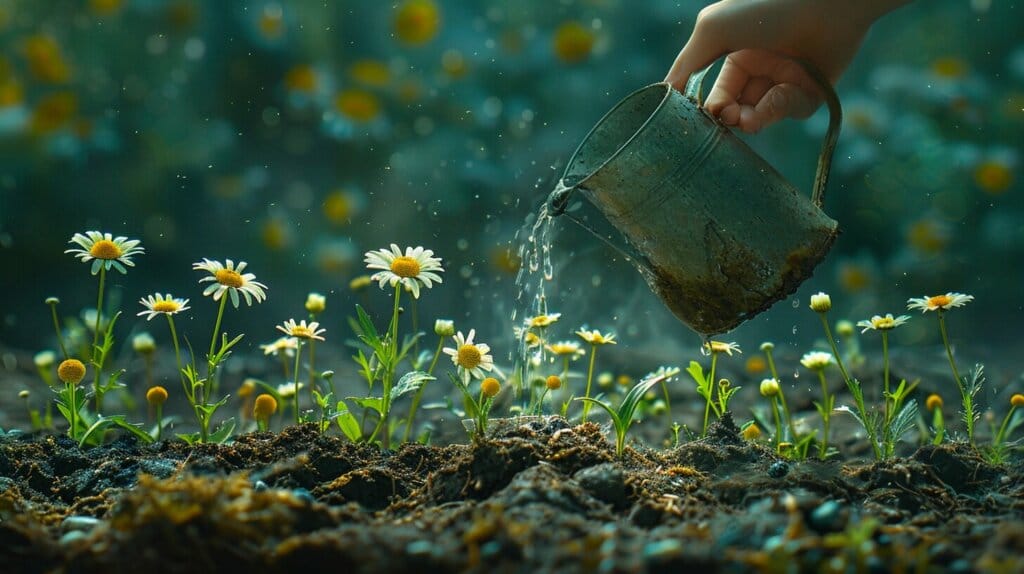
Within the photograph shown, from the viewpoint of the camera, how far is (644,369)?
10.8 ft

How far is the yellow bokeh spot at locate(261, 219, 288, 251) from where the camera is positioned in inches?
145

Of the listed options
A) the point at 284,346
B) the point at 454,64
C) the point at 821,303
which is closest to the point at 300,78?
the point at 454,64

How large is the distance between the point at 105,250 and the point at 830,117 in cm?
142

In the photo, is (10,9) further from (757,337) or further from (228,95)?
(757,337)

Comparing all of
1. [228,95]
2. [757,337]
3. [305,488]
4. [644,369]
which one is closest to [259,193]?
[228,95]

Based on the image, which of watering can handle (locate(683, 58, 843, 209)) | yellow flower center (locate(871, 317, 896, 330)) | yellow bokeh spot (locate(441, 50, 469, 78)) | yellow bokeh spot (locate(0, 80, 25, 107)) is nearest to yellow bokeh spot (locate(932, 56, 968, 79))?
yellow bokeh spot (locate(441, 50, 469, 78))

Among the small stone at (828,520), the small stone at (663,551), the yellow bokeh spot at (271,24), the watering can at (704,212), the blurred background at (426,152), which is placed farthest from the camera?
the yellow bokeh spot at (271,24)

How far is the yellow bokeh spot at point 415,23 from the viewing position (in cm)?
Result: 380

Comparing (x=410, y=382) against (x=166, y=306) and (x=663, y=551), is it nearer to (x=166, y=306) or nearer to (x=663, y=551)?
(x=166, y=306)

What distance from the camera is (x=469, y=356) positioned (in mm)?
1873

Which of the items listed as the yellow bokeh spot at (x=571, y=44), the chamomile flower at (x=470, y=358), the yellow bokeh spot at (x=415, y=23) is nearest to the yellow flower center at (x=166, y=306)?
the chamomile flower at (x=470, y=358)

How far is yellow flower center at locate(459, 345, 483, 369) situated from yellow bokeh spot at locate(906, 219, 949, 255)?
2.72 m

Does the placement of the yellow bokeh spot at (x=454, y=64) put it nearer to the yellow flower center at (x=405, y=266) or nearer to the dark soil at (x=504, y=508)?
the yellow flower center at (x=405, y=266)

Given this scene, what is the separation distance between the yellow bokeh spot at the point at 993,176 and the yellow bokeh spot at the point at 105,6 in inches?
139
